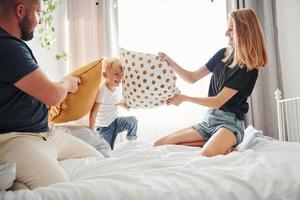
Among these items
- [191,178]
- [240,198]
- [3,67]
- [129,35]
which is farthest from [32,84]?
[129,35]

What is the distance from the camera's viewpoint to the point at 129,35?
10.4 feet

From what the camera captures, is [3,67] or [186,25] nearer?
[3,67]

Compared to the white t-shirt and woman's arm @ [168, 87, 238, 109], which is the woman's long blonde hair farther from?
the white t-shirt

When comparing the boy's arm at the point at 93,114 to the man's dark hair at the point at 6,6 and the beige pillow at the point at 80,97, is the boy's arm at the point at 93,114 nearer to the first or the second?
the beige pillow at the point at 80,97

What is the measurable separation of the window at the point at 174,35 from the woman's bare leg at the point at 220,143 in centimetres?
141

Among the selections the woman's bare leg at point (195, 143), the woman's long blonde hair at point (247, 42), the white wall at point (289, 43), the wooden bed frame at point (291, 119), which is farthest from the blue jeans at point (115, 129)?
the white wall at point (289, 43)

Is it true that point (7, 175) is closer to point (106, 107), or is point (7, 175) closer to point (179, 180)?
point (179, 180)

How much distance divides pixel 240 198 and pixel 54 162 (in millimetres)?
587

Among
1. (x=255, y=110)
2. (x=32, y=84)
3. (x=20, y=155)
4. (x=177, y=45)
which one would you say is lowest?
(x=255, y=110)

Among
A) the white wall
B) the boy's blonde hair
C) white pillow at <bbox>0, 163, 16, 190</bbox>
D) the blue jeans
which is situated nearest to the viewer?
white pillow at <bbox>0, 163, 16, 190</bbox>

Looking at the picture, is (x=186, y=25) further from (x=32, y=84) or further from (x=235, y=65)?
(x=32, y=84)

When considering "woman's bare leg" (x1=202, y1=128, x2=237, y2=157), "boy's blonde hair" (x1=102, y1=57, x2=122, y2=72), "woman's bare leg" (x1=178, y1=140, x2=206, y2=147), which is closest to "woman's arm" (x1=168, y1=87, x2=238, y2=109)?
"woman's bare leg" (x1=202, y1=128, x2=237, y2=157)

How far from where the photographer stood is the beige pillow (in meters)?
1.57

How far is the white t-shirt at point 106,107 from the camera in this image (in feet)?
6.18
